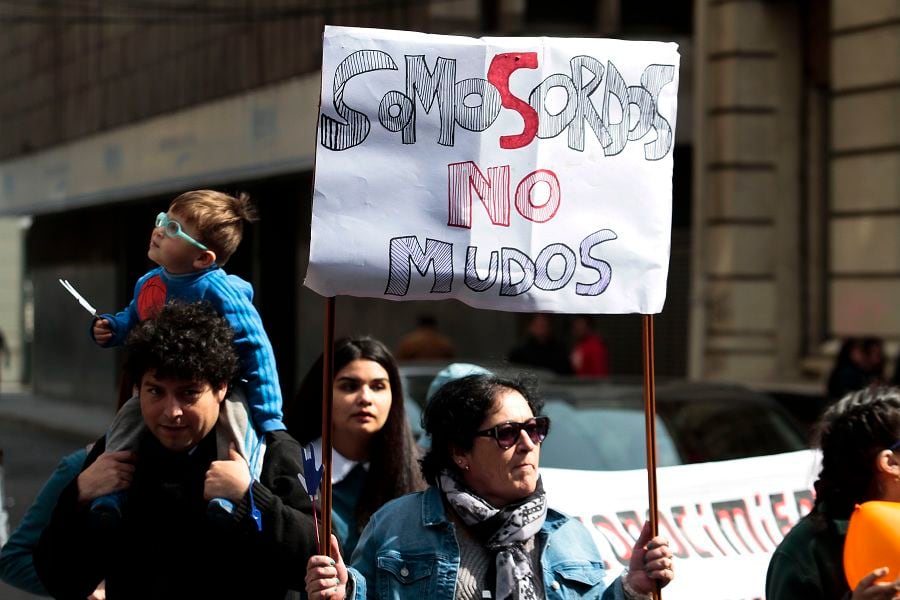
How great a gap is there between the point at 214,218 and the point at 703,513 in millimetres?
2331

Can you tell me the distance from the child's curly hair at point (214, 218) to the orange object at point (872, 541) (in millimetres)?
1722

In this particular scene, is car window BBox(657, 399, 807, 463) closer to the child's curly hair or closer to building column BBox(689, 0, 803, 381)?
the child's curly hair

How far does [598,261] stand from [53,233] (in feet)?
96.1

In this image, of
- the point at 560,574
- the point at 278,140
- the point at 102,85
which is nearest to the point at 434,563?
the point at 560,574

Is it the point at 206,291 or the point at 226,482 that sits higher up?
the point at 206,291

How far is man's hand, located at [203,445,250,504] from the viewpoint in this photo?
365cm

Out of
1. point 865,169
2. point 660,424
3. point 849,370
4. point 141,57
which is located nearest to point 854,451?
point 660,424

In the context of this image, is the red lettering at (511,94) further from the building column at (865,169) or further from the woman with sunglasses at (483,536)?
the building column at (865,169)

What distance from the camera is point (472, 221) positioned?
3.95m

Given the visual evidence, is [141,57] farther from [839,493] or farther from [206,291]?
[839,493]

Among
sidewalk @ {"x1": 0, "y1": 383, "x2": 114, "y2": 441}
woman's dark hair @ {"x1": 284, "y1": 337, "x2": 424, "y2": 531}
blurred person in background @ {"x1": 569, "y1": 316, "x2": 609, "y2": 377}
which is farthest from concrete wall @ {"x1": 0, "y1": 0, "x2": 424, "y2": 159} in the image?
woman's dark hair @ {"x1": 284, "y1": 337, "x2": 424, "y2": 531}

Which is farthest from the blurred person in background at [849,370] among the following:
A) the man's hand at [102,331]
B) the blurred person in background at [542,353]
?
the man's hand at [102,331]

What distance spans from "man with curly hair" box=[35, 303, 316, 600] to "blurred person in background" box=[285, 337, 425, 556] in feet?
4.68

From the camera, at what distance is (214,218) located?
398 cm
